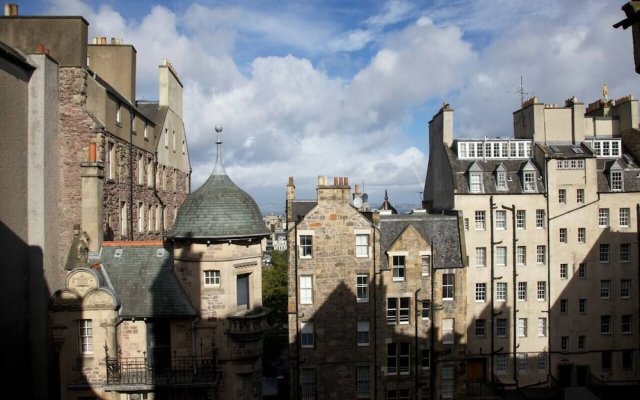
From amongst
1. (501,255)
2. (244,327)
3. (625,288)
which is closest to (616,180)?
(625,288)

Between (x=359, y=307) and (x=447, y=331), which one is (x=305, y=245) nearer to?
(x=359, y=307)

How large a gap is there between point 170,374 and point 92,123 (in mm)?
12329

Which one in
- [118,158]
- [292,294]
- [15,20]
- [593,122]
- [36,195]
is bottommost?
[292,294]

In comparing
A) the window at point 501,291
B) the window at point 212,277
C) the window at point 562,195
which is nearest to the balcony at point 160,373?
the window at point 212,277

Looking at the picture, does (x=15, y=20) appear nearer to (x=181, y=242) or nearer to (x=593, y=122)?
(x=181, y=242)

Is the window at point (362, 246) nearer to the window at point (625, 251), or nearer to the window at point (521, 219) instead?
the window at point (521, 219)

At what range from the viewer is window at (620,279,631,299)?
115 ft

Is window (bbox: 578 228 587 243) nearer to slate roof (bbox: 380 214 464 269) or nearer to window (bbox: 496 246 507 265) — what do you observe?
window (bbox: 496 246 507 265)

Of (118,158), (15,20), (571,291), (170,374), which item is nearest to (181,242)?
(170,374)

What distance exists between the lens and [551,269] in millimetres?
34500

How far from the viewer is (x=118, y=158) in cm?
2705

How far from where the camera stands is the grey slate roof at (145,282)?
19500mm

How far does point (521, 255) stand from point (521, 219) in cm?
257

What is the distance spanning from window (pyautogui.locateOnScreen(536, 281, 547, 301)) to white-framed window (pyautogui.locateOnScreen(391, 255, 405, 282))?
39.0 feet
